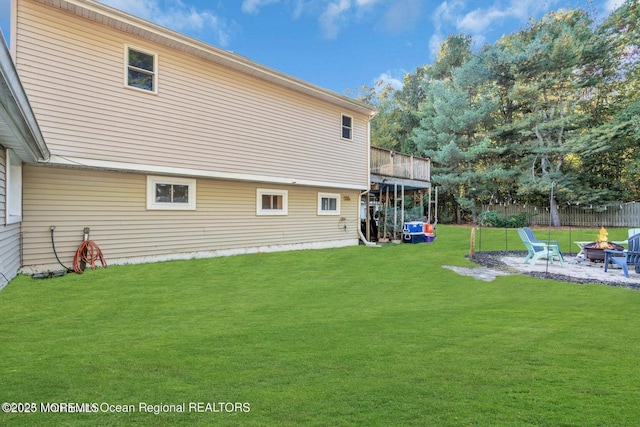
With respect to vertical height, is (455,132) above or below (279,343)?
above

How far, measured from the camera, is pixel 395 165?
48.2 feet

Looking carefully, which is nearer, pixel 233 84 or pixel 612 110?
pixel 233 84

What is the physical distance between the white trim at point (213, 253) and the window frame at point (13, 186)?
3.68 ft

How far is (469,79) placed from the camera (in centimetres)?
2491

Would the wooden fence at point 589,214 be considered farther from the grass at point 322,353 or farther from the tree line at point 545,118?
the grass at point 322,353

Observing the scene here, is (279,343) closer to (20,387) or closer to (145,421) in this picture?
(145,421)

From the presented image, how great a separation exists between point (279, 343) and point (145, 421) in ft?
4.84

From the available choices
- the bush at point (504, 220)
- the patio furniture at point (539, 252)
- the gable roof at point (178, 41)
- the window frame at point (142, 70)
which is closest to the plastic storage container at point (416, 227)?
the patio furniture at point (539, 252)

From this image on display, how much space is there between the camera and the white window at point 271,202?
10.6 metres

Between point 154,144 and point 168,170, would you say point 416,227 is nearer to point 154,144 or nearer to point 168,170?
point 168,170

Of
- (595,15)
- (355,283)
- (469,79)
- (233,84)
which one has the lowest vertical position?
(355,283)

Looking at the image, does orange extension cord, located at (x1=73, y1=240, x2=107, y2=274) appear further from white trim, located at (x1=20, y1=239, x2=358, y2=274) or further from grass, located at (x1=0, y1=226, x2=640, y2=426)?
grass, located at (x1=0, y1=226, x2=640, y2=426)

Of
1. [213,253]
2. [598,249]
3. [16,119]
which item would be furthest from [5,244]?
[598,249]

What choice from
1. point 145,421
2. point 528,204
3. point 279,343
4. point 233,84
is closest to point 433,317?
point 279,343
